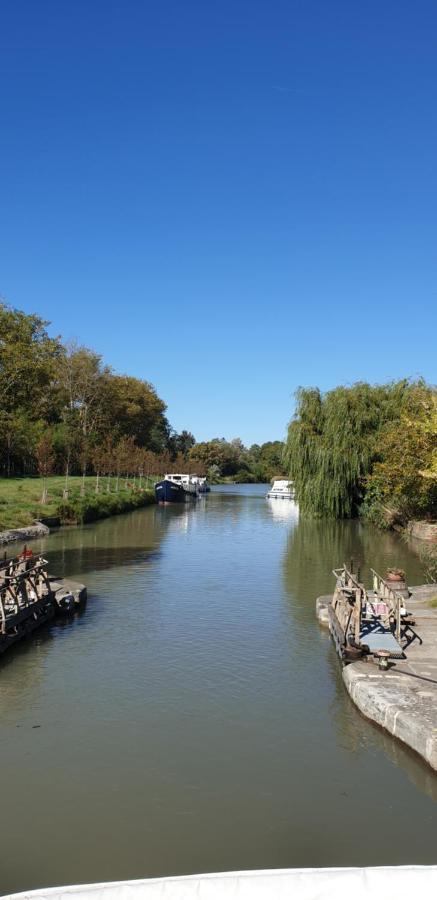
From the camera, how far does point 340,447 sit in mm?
44562

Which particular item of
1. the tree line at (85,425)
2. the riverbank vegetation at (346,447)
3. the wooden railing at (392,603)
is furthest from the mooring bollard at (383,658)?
the riverbank vegetation at (346,447)

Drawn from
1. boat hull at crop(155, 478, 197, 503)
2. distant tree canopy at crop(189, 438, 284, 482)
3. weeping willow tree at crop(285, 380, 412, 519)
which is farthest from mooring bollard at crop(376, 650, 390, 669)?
distant tree canopy at crop(189, 438, 284, 482)

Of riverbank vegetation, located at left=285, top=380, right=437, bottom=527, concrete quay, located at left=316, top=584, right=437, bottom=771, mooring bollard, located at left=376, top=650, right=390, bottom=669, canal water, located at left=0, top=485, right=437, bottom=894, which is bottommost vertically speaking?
canal water, located at left=0, top=485, right=437, bottom=894

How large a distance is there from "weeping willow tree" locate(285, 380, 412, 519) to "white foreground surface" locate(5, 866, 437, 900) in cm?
3848

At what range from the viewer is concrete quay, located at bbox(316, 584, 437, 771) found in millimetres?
9281

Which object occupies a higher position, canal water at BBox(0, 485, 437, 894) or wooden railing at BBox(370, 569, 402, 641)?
wooden railing at BBox(370, 569, 402, 641)

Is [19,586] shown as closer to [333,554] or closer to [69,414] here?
[333,554]

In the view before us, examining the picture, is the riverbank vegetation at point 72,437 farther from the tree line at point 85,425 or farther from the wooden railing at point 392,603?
the wooden railing at point 392,603

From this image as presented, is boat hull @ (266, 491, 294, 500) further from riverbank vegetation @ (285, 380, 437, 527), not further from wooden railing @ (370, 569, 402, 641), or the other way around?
wooden railing @ (370, 569, 402, 641)

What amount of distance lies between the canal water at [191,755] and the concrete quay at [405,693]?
0.25 m

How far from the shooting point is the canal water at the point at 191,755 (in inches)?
281

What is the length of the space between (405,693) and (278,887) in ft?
18.7

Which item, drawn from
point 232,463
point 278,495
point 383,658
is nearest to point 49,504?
point 383,658

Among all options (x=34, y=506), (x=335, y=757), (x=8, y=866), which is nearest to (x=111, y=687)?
(x=335, y=757)
